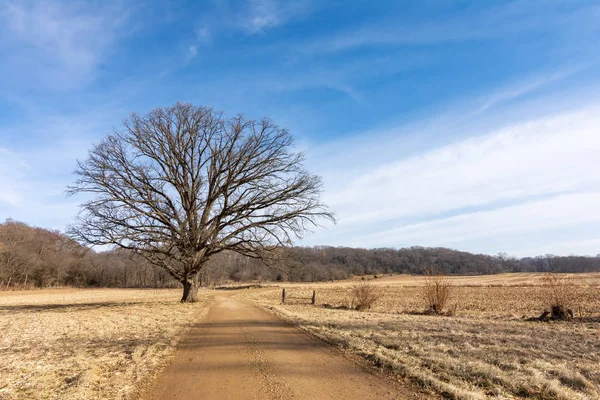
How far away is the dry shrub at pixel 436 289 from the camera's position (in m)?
19.1

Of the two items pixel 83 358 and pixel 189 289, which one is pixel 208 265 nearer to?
pixel 189 289

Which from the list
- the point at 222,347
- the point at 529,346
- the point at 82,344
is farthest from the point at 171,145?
the point at 529,346

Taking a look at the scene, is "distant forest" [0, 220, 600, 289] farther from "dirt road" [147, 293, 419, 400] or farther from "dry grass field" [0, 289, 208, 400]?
"dirt road" [147, 293, 419, 400]

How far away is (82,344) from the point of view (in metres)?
9.02

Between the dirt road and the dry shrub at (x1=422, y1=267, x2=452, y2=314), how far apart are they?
39.9ft

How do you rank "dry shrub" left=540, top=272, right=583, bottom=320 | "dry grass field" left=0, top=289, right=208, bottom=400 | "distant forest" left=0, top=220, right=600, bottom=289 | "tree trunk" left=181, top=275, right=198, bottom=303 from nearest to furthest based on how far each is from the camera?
"dry grass field" left=0, top=289, right=208, bottom=400, "dry shrub" left=540, top=272, right=583, bottom=320, "tree trunk" left=181, top=275, right=198, bottom=303, "distant forest" left=0, top=220, right=600, bottom=289

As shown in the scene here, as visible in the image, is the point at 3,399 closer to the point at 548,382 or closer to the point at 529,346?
the point at 548,382

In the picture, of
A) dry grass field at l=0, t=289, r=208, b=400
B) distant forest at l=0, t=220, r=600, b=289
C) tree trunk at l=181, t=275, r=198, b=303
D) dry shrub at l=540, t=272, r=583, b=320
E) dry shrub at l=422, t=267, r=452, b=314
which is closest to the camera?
dry grass field at l=0, t=289, r=208, b=400

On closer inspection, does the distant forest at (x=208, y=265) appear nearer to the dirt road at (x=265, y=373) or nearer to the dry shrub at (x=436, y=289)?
the dry shrub at (x=436, y=289)

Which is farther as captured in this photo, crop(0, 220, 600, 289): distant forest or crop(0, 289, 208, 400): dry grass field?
crop(0, 220, 600, 289): distant forest

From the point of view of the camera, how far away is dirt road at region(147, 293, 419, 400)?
17.2 ft

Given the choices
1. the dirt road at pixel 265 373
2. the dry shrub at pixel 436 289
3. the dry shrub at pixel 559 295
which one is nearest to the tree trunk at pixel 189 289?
the dirt road at pixel 265 373

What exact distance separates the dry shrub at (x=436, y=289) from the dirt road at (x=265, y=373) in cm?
1215

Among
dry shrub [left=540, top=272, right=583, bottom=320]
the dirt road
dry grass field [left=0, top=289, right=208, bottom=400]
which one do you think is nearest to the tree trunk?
dry grass field [left=0, top=289, right=208, bottom=400]
